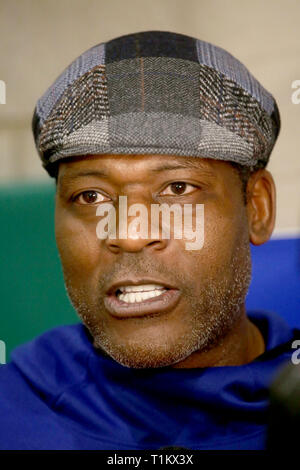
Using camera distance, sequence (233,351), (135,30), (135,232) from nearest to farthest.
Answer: (135,232) < (233,351) < (135,30)

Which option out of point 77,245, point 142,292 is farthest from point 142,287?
point 77,245

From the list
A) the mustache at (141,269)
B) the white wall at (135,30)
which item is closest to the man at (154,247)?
the mustache at (141,269)

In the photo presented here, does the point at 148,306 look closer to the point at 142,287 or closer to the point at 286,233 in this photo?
the point at 142,287

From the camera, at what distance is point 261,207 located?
0.92m

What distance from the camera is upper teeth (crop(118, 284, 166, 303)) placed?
746 millimetres

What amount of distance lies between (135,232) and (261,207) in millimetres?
269

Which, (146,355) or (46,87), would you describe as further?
(46,87)

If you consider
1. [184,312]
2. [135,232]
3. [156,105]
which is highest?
[156,105]

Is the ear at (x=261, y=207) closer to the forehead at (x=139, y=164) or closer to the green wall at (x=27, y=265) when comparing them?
the forehead at (x=139, y=164)

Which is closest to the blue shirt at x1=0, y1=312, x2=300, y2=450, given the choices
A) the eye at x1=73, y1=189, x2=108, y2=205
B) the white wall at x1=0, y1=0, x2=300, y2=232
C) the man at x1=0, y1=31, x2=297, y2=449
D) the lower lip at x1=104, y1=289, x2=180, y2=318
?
the man at x1=0, y1=31, x2=297, y2=449

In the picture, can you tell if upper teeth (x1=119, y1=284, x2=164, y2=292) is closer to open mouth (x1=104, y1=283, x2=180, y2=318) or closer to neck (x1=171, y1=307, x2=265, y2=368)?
open mouth (x1=104, y1=283, x2=180, y2=318)

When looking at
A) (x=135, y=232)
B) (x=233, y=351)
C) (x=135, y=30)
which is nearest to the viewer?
(x=135, y=232)

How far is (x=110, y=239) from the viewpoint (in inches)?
29.9

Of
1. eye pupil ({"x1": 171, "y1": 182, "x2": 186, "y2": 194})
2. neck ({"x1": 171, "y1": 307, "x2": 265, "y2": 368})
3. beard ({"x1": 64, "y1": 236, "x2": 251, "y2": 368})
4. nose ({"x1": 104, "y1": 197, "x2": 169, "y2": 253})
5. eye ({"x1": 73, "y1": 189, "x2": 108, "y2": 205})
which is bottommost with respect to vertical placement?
neck ({"x1": 171, "y1": 307, "x2": 265, "y2": 368})
